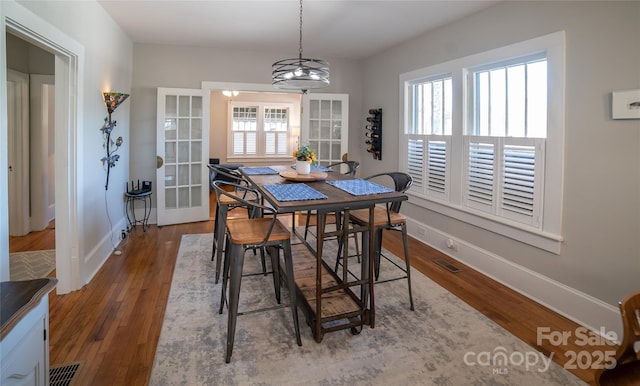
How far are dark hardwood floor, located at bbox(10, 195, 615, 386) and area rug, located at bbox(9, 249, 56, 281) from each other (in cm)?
29

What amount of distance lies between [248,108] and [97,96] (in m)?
5.84

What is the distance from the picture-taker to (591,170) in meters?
2.48

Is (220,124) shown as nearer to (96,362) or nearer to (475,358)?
(96,362)

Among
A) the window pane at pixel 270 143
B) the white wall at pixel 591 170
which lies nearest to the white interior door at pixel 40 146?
the window pane at pixel 270 143

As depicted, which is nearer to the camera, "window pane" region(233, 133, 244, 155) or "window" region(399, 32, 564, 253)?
A: "window" region(399, 32, 564, 253)

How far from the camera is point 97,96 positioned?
3.43 meters

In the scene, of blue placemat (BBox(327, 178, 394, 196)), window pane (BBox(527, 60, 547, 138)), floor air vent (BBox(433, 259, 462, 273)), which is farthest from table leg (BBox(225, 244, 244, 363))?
window pane (BBox(527, 60, 547, 138))

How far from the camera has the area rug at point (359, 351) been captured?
196 cm

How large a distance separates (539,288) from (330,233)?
1.96 meters

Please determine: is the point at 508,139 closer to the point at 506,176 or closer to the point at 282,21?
the point at 506,176

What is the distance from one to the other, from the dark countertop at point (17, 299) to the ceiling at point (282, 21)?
2.93 metres

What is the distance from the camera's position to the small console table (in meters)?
4.74

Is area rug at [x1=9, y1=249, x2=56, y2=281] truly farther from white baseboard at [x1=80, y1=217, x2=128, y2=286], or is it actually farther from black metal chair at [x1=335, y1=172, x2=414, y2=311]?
black metal chair at [x1=335, y1=172, x2=414, y2=311]

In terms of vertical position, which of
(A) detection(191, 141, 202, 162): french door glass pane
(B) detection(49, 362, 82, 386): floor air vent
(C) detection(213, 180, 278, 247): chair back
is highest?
(A) detection(191, 141, 202, 162): french door glass pane
